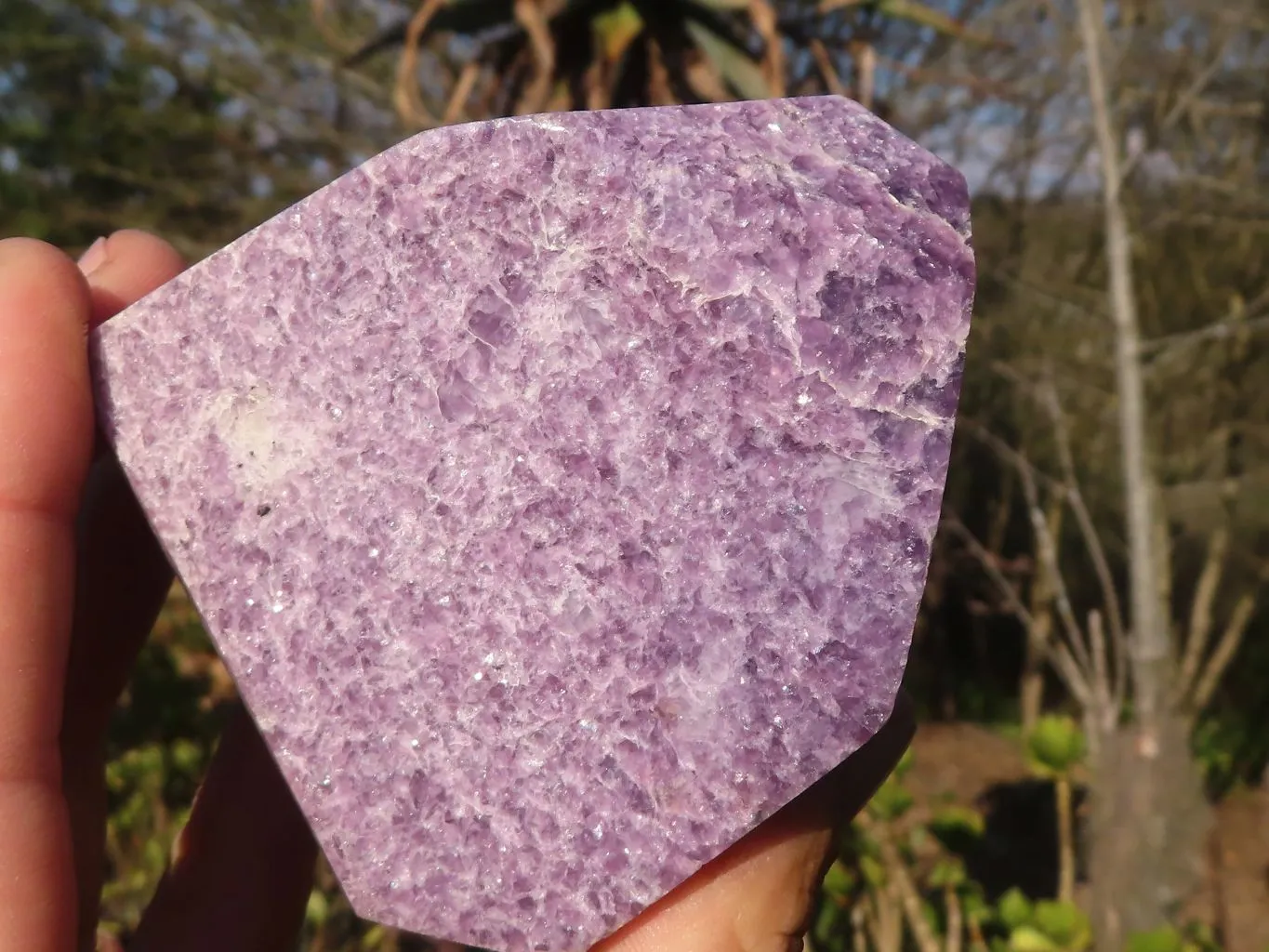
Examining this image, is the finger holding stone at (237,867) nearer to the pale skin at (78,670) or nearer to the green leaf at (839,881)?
the pale skin at (78,670)

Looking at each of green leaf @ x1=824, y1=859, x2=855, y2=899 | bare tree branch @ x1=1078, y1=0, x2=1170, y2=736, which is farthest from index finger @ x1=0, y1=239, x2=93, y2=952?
bare tree branch @ x1=1078, y1=0, x2=1170, y2=736

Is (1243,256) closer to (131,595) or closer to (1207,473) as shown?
(1207,473)

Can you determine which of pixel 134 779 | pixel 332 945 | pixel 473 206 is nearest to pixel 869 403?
pixel 473 206

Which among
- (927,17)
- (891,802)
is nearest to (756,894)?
(891,802)

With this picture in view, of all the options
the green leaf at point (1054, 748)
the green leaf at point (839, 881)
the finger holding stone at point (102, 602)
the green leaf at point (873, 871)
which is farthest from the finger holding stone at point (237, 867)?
the green leaf at point (1054, 748)

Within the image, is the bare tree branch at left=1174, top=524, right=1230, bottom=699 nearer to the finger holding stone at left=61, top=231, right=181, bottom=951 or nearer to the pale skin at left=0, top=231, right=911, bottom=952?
the pale skin at left=0, top=231, right=911, bottom=952

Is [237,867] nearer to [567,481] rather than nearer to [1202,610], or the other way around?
[567,481]
